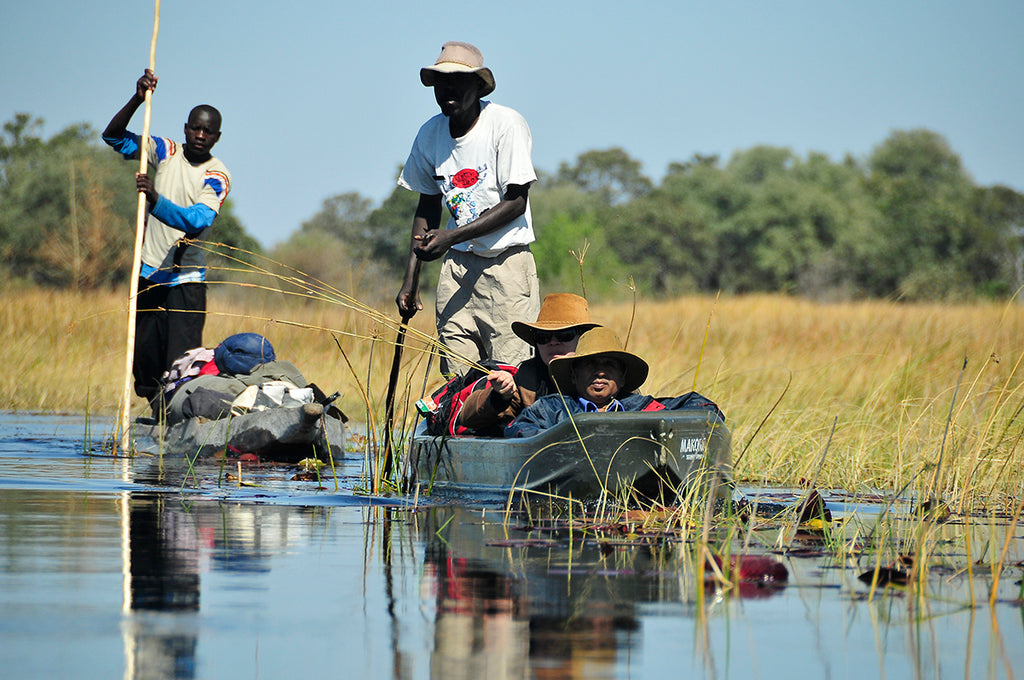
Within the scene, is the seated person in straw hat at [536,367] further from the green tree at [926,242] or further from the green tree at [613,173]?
the green tree at [613,173]

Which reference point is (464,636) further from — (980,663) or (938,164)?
(938,164)

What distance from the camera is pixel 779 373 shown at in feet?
51.1

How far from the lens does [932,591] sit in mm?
5336

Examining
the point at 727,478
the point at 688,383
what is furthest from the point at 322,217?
the point at 727,478

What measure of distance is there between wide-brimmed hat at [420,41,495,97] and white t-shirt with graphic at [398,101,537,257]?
193 mm

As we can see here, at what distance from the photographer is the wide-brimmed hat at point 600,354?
759cm

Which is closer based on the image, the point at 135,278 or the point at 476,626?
the point at 476,626

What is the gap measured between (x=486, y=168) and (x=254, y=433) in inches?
127

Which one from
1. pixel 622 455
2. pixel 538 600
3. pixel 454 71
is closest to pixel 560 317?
pixel 622 455

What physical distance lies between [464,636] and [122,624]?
3.34 feet

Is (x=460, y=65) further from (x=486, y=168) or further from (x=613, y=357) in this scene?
(x=613, y=357)

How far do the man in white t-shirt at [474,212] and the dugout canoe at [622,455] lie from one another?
139 cm

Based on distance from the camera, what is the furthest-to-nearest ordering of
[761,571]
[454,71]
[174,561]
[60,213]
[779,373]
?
[60,213]
[779,373]
[454,71]
[174,561]
[761,571]

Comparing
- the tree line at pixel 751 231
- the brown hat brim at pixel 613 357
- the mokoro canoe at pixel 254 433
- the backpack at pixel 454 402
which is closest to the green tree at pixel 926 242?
Result: the tree line at pixel 751 231
